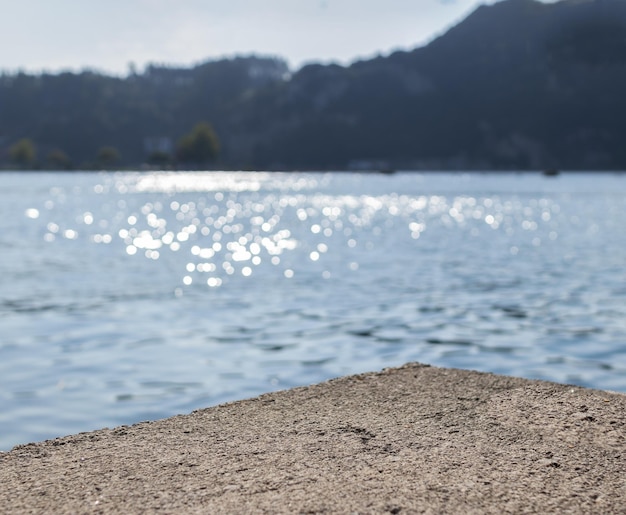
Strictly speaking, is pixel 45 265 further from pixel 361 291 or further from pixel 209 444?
pixel 209 444

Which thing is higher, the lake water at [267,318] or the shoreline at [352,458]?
the shoreline at [352,458]

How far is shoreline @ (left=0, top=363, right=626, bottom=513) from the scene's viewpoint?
709cm

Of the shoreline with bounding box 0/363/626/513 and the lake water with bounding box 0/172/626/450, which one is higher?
the shoreline with bounding box 0/363/626/513

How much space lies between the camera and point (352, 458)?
8.23 m

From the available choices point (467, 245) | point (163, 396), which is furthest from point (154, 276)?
point (467, 245)

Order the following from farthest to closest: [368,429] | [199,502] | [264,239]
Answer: [264,239]
[368,429]
[199,502]

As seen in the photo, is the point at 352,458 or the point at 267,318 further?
the point at 267,318

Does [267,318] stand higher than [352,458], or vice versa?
[352,458]

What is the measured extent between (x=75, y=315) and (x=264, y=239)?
30.4m

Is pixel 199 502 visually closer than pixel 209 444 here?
Yes

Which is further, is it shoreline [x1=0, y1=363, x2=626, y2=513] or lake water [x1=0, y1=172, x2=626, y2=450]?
lake water [x1=0, y1=172, x2=626, y2=450]

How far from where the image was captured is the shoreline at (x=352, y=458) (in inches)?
279

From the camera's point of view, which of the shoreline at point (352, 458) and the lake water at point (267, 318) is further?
the lake water at point (267, 318)

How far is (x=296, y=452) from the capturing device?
845cm
